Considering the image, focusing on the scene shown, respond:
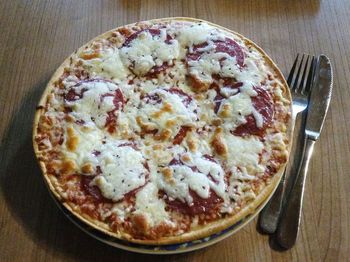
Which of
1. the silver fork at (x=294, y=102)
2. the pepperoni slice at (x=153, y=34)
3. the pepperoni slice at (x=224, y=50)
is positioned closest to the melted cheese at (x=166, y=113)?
the pepperoni slice at (x=153, y=34)

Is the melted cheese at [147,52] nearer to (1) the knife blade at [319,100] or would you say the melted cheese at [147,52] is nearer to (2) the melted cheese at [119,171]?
(2) the melted cheese at [119,171]

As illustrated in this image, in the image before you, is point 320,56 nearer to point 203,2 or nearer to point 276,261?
point 203,2

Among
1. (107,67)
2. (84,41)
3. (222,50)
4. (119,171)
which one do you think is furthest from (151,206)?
(84,41)

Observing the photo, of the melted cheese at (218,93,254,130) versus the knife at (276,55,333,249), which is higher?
the melted cheese at (218,93,254,130)

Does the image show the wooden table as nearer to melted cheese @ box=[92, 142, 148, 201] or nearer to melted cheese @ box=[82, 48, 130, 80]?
melted cheese @ box=[92, 142, 148, 201]

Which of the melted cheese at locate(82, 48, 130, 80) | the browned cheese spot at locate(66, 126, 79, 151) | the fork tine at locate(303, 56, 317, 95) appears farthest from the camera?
the fork tine at locate(303, 56, 317, 95)

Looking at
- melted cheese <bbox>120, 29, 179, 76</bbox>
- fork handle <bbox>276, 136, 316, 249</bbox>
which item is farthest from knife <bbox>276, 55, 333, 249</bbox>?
melted cheese <bbox>120, 29, 179, 76</bbox>

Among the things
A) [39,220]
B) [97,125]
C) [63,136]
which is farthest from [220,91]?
[39,220]
